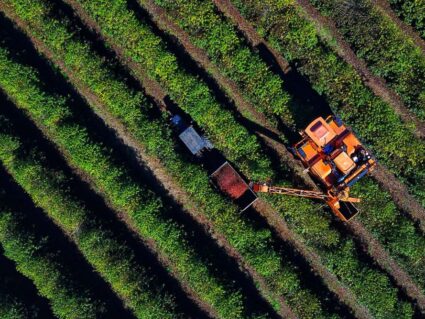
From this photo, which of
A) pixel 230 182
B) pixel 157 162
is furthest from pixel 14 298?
pixel 230 182

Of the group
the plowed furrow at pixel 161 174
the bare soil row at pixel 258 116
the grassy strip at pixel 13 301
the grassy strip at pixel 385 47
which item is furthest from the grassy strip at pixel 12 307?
the grassy strip at pixel 385 47

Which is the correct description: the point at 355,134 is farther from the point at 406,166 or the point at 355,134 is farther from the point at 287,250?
the point at 287,250

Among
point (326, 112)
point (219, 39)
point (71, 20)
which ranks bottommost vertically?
point (326, 112)

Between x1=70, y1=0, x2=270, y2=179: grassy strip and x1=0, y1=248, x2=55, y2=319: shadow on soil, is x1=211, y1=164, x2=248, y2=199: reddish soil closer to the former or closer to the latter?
x1=70, y1=0, x2=270, y2=179: grassy strip

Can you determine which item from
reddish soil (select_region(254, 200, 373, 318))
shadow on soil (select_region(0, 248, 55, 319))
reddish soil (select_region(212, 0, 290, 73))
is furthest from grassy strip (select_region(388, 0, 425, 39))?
shadow on soil (select_region(0, 248, 55, 319))

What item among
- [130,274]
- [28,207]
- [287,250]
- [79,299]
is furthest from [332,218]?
[28,207]

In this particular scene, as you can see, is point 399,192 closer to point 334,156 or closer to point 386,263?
point 386,263

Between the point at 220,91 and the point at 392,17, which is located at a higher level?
the point at 220,91
